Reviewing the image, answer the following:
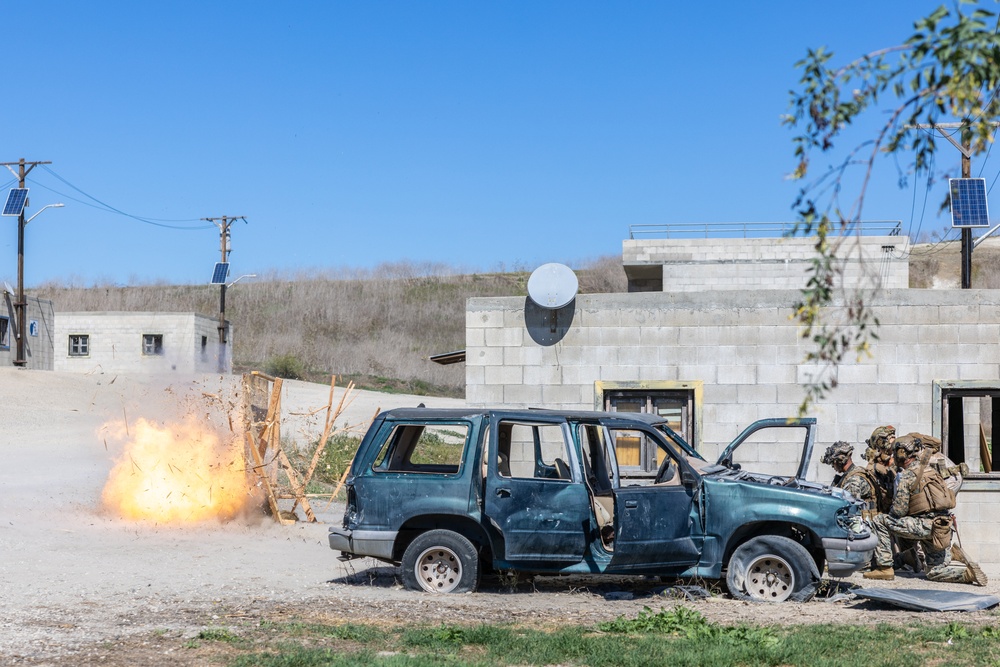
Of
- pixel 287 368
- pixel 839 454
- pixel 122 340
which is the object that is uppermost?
pixel 122 340

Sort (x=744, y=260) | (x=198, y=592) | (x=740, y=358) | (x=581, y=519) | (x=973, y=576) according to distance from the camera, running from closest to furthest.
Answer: (x=581, y=519)
(x=198, y=592)
(x=973, y=576)
(x=740, y=358)
(x=744, y=260)

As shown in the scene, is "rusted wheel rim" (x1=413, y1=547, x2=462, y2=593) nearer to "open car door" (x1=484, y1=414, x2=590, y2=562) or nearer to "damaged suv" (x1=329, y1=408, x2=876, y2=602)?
"damaged suv" (x1=329, y1=408, x2=876, y2=602)

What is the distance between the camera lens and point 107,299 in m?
96.4

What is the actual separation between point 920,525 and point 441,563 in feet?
17.5

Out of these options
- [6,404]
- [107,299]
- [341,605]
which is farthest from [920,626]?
[107,299]

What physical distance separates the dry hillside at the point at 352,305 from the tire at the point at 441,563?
6355 cm

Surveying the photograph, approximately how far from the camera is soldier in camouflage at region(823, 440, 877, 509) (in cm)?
1216

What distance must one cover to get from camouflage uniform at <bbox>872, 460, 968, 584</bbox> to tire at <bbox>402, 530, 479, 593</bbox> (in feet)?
15.6

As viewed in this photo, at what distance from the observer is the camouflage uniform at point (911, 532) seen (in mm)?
11914

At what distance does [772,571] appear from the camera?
10.3m

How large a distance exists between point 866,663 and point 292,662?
3.82m

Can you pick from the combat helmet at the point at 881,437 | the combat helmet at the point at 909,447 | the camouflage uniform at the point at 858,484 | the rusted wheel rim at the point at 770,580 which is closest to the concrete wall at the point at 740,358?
the combat helmet at the point at 881,437

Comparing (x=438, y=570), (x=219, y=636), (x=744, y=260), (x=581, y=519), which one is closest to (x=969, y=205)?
(x=744, y=260)

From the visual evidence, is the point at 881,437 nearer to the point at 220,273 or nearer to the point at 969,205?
the point at 969,205
